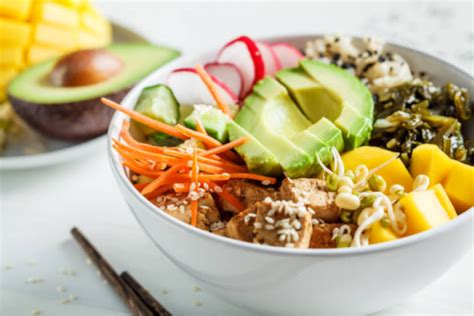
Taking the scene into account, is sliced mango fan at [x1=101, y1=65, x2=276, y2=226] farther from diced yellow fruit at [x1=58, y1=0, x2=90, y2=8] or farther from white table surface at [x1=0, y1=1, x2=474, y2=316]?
diced yellow fruit at [x1=58, y1=0, x2=90, y2=8]

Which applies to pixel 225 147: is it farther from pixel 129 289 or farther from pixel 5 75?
pixel 5 75

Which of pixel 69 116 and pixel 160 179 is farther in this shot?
pixel 69 116

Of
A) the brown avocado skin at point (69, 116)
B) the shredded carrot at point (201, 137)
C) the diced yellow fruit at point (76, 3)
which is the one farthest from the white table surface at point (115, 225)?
the shredded carrot at point (201, 137)

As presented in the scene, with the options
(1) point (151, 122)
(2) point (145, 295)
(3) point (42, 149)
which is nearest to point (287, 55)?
(1) point (151, 122)

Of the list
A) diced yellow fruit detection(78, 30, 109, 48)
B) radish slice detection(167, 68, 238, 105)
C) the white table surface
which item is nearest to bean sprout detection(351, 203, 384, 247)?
the white table surface

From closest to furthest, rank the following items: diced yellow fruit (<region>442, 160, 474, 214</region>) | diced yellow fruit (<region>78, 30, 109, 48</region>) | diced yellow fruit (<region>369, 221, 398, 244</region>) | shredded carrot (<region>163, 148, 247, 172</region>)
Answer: diced yellow fruit (<region>369, 221, 398, 244</region>), diced yellow fruit (<region>442, 160, 474, 214</region>), shredded carrot (<region>163, 148, 247, 172</region>), diced yellow fruit (<region>78, 30, 109, 48</region>)
